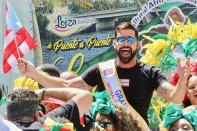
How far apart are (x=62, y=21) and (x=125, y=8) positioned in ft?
4.30

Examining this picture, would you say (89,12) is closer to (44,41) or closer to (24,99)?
(44,41)

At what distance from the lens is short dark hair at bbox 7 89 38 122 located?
3.65 meters

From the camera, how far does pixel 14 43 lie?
5.30 metres

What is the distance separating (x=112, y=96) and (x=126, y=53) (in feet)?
1.36

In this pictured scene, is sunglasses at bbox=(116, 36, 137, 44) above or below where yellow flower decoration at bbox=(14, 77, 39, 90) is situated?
above

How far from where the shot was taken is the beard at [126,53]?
4.55 meters

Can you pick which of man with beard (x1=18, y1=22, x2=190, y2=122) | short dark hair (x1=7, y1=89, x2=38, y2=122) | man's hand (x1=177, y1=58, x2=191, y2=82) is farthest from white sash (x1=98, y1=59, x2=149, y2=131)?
short dark hair (x1=7, y1=89, x2=38, y2=122)

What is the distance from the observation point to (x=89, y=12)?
453 inches

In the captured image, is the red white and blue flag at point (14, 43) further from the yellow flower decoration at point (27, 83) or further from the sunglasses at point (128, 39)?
the sunglasses at point (128, 39)

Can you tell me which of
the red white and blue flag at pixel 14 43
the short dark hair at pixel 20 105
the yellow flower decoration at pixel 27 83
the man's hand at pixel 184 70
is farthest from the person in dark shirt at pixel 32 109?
the red white and blue flag at pixel 14 43

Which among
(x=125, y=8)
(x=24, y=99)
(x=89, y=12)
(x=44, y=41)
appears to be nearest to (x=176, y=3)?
(x=125, y=8)

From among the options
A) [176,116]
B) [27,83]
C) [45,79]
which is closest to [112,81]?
[45,79]

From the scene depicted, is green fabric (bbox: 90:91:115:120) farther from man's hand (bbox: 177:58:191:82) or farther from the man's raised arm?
the man's raised arm

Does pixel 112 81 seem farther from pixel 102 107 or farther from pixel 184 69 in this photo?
pixel 102 107
